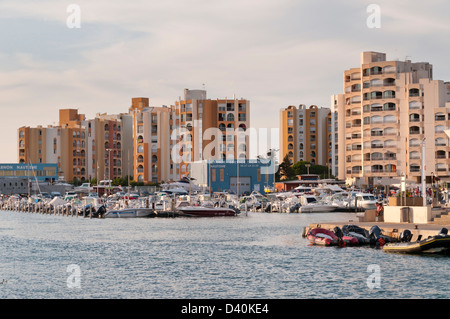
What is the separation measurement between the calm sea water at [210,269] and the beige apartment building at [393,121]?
91.8 metres

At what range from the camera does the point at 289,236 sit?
65438 mm

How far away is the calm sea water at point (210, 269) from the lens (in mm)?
35500

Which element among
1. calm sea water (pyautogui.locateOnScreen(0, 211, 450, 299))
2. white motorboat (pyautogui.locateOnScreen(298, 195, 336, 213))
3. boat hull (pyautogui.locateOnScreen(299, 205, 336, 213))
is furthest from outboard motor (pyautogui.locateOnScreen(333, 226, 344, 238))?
boat hull (pyautogui.locateOnScreen(299, 205, 336, 213))

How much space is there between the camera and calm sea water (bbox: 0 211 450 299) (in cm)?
3550

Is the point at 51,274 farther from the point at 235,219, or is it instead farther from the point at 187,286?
the point at 235,219

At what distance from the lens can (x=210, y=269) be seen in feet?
142

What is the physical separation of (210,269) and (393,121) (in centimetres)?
11845

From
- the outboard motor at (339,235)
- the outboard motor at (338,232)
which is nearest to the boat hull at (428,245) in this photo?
the outboard motor at (339,235)

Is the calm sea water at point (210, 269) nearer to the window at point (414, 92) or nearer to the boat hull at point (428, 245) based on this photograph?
the boat hull at point (428, 245)

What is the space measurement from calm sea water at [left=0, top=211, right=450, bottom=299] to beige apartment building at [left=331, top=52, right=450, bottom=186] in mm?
91785

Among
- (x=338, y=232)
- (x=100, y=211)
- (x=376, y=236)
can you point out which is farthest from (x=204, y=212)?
(x=376, y=236)

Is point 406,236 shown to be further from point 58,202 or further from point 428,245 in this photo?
point 58,202
